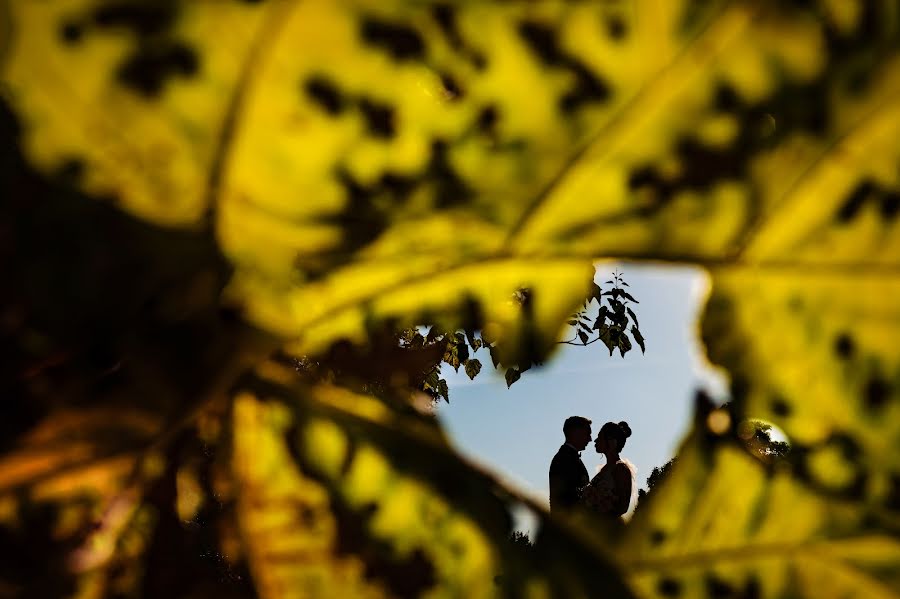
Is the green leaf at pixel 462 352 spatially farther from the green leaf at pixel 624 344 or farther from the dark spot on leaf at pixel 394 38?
the dark spot on leaf at pixel 394 38

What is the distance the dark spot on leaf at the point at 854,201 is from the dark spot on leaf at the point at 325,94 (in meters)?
0.34

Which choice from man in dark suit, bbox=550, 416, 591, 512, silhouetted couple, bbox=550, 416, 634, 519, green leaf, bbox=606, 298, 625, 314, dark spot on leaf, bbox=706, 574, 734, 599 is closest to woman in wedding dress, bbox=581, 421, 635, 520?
silhouetted couple, bbox=550, 416, 634, 519

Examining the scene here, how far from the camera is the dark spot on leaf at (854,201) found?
0.50 meters

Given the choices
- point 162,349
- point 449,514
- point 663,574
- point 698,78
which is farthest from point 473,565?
point 698,78

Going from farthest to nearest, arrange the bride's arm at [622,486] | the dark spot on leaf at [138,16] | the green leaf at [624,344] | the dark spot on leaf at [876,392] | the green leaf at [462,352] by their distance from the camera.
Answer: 1. the green leaf at [624,344]
2. the bride's arm at [622,486]
3. the green leaf at [462,352]
4. the dark spot on leaf at [876,392]
5. the dark spot on leaf at [138,16]

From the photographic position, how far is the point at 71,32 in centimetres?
43

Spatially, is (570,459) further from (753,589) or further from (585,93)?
(585,93)

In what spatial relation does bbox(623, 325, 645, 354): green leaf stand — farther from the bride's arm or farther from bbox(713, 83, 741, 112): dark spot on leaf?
bbox(713, 83, 741, 112): dark spot on leaf

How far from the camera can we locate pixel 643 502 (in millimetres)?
586

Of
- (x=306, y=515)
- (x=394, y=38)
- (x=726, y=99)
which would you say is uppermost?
(x=726, y=99)

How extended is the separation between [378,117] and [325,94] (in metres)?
0.04

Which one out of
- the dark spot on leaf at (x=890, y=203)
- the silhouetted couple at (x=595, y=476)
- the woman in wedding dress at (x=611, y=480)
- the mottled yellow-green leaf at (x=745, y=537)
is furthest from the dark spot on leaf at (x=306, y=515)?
the woman in wedding dress at (x=611, y=480)

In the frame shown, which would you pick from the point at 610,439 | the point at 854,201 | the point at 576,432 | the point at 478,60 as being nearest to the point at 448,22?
the point at 478,60

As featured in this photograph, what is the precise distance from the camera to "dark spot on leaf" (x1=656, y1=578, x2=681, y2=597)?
22.4 inches
